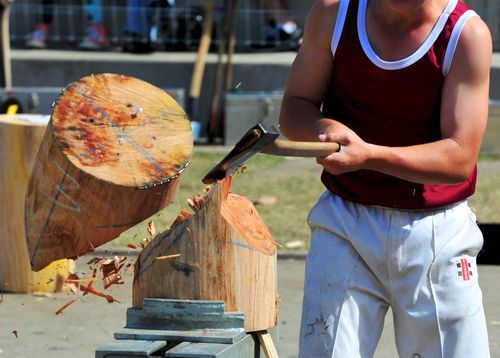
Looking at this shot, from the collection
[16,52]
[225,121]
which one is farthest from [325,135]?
[16,52]

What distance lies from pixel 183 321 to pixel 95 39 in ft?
38.1

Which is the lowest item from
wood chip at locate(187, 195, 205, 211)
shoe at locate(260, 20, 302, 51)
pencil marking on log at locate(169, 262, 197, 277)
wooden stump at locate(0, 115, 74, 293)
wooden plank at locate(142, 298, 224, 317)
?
shoe at locate(260, 20, 302, 51)

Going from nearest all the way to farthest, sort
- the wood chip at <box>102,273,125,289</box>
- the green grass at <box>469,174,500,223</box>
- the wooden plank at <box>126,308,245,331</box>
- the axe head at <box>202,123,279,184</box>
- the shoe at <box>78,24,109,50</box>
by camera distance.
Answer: the axe head at <box>202,123,279,184</box> → the wooden plank at <box>126,308,245,331</box> → the wood chip at <box>102,273,125,289</box> → the green grass at <box>469,174,500,223</box> → the shoe at <box>78,24,109,50</box>

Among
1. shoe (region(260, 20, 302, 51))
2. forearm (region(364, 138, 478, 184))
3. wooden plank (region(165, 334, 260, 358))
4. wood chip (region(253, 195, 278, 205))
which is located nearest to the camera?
wooden plank (region(165, 334, 260, 358))

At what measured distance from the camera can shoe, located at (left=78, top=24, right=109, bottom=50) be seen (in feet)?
48.2

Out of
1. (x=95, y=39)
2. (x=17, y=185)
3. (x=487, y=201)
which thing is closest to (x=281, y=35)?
(x=95, y=39)

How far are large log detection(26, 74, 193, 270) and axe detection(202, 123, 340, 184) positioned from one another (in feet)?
1.07

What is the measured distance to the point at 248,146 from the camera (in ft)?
9.91

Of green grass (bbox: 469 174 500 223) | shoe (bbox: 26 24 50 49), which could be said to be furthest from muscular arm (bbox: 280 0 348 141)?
shoe (bbox: 26 24 50 49)

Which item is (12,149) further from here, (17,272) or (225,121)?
(225,121)

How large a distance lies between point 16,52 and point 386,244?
11.6 meters

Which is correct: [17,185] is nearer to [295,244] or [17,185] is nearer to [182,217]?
[295,244]

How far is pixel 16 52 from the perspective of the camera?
14398mm

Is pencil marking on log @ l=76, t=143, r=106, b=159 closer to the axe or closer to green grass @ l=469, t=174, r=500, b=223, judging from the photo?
the axe
